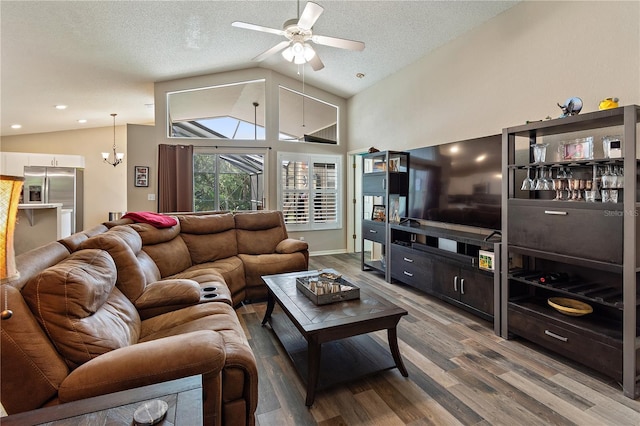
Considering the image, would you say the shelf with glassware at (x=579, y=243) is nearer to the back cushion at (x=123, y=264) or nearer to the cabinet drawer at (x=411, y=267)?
the cabinet drawer at (x=411, y=267)

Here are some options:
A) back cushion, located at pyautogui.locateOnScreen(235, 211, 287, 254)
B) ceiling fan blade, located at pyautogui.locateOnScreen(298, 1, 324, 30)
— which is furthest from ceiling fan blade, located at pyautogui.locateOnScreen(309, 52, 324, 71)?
back cushion, located at pyautogui.locateOnScreen(235, 211, 287, 254)

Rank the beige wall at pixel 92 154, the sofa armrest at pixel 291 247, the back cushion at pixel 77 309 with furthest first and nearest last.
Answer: the beige wall at pixel 92 154 → the sofa armrest at pixel 291 247 → the back cushion at pixel 77 309

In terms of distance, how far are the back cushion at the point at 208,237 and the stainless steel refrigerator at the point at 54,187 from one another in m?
4.91

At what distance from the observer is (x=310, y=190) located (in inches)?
248

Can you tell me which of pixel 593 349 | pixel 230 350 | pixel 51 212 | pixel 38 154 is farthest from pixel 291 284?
pixel 38 154

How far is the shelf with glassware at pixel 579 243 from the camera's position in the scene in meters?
1.95

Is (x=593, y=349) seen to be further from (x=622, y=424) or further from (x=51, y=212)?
(x=51, y=212)

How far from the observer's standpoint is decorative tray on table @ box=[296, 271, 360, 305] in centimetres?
223

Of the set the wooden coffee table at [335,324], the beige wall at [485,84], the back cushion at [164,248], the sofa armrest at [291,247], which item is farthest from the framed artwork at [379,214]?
the back cushion at [164,248]

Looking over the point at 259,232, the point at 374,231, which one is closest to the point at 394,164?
the point at 374,231

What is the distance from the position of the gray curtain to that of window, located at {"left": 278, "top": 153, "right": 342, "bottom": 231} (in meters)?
1.64

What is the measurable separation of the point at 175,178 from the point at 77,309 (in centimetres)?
460

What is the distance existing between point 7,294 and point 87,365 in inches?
15.1

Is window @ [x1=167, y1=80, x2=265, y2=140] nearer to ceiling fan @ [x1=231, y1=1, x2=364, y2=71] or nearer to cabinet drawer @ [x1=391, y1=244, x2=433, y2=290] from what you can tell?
ceiling fan @ [x1=231, y1=1, x2=364, y2=71]
